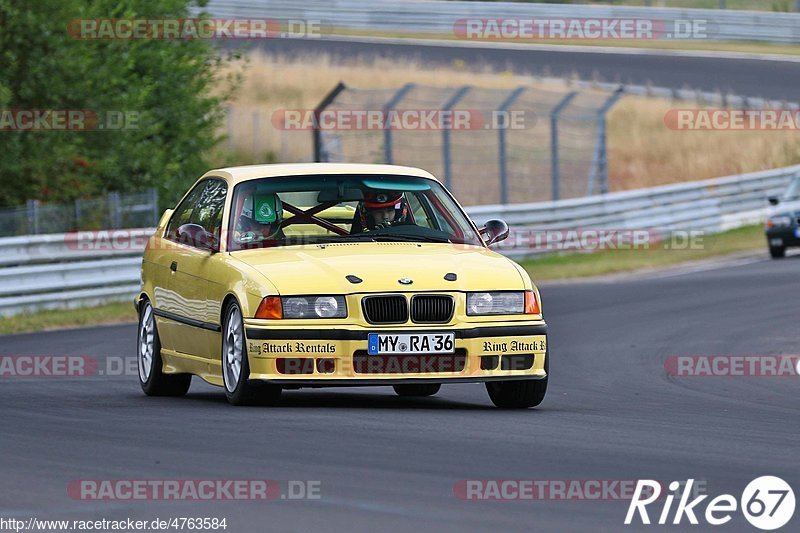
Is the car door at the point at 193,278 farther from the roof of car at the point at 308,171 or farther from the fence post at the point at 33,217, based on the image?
the fence post at the point at 33,217

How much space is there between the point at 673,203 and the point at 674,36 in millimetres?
20948

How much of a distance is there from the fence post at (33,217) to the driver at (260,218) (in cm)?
1182

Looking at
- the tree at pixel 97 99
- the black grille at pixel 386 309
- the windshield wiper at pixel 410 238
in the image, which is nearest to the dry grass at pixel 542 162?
the tree at pixel 97 99

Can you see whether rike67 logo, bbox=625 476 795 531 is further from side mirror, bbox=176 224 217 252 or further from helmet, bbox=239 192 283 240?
side mirror, bbox=176 224 217 252

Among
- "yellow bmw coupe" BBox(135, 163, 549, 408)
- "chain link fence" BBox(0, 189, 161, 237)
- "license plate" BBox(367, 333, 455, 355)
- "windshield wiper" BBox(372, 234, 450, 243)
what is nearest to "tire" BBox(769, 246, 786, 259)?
"chain link fence" BBox(0, 189, 161, 237)

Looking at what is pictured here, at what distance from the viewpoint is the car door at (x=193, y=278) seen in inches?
418

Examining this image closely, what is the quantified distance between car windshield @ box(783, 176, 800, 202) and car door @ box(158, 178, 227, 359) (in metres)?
17.3

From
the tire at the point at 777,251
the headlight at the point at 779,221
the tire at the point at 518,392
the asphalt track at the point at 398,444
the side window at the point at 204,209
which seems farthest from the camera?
the tire at the point at 777,251

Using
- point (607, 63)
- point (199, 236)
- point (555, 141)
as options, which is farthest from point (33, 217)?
point (607, 63)

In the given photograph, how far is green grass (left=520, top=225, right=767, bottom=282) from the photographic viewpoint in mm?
25969

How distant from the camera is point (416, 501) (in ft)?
21.6

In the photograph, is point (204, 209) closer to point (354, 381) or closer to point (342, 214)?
point (342, 214)

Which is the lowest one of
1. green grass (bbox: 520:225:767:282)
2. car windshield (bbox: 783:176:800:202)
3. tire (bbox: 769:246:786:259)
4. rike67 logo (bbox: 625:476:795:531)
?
green grass (bbox: 520:225:767:282)

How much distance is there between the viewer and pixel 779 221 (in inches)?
1045
